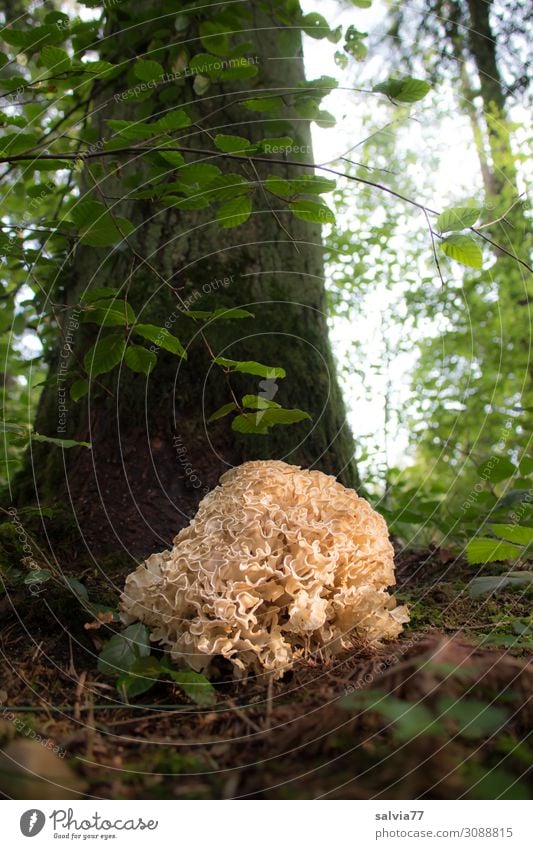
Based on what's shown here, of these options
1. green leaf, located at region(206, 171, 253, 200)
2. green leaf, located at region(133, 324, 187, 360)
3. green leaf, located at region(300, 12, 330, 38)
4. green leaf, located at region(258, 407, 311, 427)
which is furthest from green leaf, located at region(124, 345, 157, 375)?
green leaf, located at region(300, 12, 330, 38)

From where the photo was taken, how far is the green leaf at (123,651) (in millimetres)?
2865

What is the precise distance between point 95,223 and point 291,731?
2974 millimetres

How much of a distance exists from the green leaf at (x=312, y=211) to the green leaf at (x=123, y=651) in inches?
98.7

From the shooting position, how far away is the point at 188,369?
4715 millimetres

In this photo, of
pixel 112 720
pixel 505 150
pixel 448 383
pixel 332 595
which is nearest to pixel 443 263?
pixel 448 383

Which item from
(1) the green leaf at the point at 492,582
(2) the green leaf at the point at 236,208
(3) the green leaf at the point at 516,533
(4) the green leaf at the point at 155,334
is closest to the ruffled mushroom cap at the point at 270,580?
(1) the green leaf at the point at 492,582

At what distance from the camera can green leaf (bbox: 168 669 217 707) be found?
2619 mm

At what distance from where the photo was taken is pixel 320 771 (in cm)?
178

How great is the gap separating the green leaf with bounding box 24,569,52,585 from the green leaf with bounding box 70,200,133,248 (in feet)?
6.72

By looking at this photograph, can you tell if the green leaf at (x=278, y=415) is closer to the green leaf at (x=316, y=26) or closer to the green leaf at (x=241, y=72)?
the green leaf at (x=241, y=72)

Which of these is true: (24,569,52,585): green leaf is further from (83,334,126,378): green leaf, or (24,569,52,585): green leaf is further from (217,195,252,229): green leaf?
(217,195,252,229): green leaf

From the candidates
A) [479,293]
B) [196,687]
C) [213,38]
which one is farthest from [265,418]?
[479,293]

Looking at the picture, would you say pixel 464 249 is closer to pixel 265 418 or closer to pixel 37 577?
pixel 265 418

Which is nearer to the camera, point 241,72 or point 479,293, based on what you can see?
point 241,72
